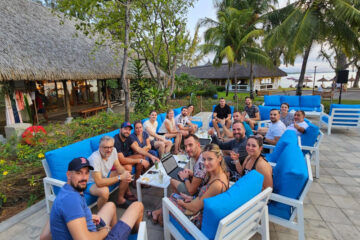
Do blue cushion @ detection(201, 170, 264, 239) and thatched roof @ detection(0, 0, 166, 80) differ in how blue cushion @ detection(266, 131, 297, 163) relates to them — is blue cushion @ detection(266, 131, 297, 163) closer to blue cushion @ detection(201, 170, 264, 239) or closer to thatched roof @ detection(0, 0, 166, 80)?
blue cushion @ detection(201, 170, 264, 239)

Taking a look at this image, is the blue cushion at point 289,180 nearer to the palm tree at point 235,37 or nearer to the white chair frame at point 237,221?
the white chair frame at point 237,221

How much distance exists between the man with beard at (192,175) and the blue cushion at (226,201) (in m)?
0.64

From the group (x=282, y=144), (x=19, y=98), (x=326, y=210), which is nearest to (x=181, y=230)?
(x=282, y=144)

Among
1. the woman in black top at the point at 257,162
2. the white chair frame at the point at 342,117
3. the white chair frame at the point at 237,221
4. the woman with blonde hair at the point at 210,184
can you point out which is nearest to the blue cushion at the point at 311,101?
the white chair frame at the point at 342,117

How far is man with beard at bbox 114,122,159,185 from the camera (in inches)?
124

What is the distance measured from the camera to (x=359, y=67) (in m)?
24.3

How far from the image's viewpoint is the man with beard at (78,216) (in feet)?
4.43

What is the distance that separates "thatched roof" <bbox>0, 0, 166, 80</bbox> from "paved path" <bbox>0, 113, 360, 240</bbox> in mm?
5004

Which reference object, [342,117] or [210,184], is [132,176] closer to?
[210,184]

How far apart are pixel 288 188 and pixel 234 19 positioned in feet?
46.0

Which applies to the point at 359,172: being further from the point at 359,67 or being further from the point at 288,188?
the point at 359,67

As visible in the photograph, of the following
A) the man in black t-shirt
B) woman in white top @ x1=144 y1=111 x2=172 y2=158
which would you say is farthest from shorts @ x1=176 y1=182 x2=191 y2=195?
the man in black t-shirt

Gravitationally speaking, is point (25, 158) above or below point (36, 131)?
below

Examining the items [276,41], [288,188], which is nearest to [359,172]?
[288,188]
